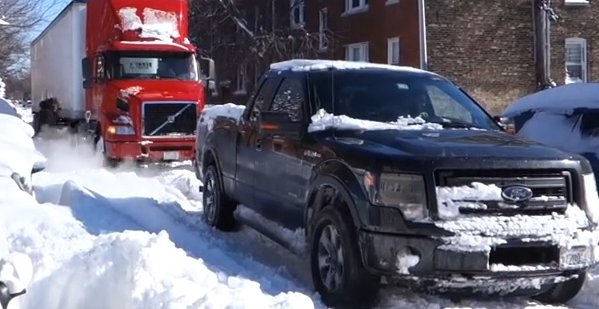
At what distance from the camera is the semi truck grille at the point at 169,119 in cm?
1552

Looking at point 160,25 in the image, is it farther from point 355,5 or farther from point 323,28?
point 323,28

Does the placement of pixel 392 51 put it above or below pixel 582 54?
above

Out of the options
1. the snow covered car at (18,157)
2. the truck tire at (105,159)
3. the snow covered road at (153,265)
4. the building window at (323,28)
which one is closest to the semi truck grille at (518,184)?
the snow covered road at (153,265)

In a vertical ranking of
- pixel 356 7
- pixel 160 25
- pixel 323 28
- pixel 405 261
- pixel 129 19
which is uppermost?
pixel 356 7

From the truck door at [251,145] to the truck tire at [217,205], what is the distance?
61 cm

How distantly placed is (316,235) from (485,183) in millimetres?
1394

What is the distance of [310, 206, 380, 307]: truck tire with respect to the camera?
584cm

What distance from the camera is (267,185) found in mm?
7680

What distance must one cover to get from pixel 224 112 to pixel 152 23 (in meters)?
7.65

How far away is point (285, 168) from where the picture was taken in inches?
283

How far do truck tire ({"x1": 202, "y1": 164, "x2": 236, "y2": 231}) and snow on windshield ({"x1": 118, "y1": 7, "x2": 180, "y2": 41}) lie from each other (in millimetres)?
7400

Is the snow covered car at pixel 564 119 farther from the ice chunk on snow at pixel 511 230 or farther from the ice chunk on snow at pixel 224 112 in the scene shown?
the ice chunk on snow at pixel 224 112

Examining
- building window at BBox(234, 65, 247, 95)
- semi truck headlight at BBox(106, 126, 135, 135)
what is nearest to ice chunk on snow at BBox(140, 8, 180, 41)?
semi truck headlight at BBox(106, 126, 135, 135)

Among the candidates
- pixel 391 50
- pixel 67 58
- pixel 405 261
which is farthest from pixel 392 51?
pixel 405 261
